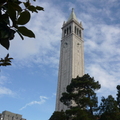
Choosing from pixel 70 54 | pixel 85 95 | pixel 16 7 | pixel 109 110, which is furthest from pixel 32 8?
pixel 70 54

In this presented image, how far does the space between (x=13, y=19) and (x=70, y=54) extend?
47.2m

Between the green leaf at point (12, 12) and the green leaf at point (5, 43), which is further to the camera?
the green leaf at point (5, 43)

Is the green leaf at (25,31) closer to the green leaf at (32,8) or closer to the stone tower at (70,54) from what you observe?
the green leaf at (32,8)

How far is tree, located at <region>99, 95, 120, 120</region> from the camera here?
17898mm

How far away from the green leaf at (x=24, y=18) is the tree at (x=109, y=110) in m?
17.9

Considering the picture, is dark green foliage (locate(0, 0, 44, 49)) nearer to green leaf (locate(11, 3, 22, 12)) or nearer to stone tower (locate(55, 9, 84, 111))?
green leaf (locate(11, 3, 22, 12))

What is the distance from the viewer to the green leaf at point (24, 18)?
156 cm

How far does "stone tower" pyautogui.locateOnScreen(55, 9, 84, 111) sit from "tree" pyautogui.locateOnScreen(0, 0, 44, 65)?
41.3 m

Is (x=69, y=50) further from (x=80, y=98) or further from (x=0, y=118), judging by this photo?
(x=80, y=98)

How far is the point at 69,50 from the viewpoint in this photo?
4959cm

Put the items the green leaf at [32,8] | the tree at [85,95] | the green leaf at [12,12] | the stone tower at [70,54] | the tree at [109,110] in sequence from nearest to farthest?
1. the green leaf at [12,12]
2. the green leaf at [32,8]
3. the tree at [109,110]
4. the tree at [85,95]
5. the stone tower at [70,54]

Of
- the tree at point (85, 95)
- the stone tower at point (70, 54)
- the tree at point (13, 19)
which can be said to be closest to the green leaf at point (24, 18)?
the tree at point (13, 19)

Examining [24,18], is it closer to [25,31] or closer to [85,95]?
[25,31]

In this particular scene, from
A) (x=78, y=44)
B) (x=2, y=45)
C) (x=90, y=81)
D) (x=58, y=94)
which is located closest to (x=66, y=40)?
(x=78, y=44)
